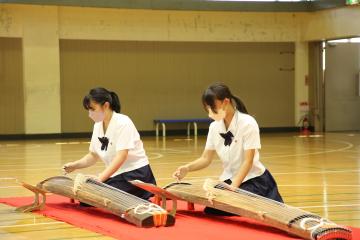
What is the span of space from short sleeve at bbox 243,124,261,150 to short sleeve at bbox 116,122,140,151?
1167 millimetres

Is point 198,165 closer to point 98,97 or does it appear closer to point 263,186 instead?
point 263,186

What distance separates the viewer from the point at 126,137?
6.79 m

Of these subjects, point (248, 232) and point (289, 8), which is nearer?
point (248, 232)

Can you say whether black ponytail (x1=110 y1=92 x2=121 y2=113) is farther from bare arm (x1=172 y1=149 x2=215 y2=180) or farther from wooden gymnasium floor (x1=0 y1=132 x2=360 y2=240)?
wooden gymnasium floor (x1=0 y1=132 x2=360 y2=240)

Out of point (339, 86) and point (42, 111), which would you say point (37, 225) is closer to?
point (42, 111)

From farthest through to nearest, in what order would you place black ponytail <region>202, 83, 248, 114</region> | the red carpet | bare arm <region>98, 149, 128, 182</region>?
bare arm <region>98, 149, 128, 182</region> < black ponytail <region>202, 83, 248, 114</region> < the red carpet

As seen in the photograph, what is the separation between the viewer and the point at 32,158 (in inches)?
548

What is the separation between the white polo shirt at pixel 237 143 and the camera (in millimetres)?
6203

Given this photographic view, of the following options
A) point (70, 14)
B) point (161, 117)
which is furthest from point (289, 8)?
point (70, 14)

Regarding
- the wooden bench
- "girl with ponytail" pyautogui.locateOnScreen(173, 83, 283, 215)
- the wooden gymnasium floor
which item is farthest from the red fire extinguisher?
"girl with ponytail" pyautogui.locateOnScreen(173, 83, 283, 215)

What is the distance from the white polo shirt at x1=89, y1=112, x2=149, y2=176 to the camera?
Answer: 22.3ft

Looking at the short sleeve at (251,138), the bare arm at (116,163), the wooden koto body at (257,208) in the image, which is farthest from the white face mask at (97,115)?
the short sleeve at (251,138)

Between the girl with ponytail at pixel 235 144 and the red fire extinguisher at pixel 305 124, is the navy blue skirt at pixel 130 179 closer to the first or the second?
the girl with ponytail at pixel 235 144

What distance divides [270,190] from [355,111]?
17440 millimetres
